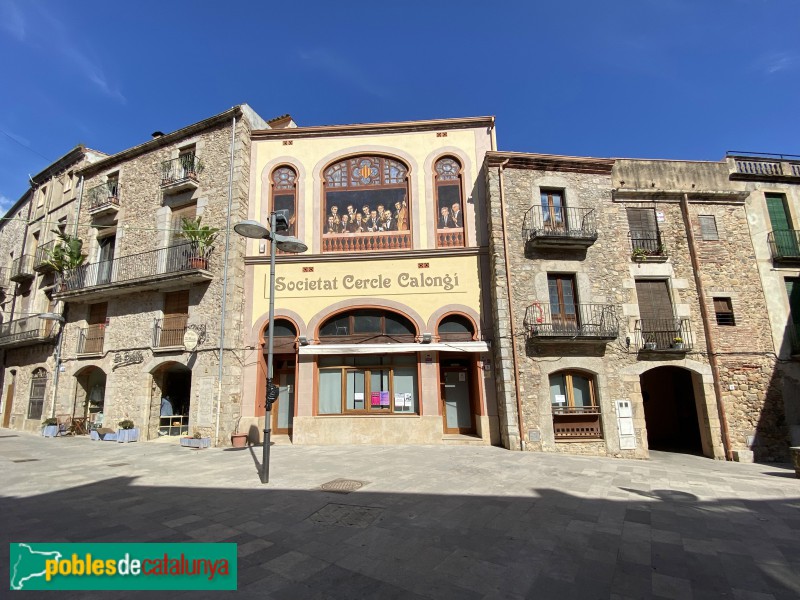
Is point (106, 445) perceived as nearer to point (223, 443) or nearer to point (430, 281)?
point (223, 443)

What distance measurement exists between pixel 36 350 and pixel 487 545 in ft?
75.8

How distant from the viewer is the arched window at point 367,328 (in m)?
13.3

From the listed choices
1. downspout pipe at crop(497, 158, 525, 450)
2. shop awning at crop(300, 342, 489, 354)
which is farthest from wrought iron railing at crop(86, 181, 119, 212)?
downspout pipe at crop(497, 158, 525, 450)

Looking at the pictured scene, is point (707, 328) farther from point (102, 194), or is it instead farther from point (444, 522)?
point (102, 194)

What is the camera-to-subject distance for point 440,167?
14625 mm

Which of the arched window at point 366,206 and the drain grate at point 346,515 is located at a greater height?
the arched window at point 366,206

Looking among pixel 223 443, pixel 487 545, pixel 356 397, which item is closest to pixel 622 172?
pixel 356 397

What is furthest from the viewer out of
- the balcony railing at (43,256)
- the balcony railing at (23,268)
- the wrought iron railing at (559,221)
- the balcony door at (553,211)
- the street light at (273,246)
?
the balcony railing at (23,268)

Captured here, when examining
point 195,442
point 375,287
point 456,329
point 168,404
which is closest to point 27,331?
point 168,404

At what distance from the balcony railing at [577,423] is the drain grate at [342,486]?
7090mm

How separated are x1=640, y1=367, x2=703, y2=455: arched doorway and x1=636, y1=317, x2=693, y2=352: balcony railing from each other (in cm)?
302

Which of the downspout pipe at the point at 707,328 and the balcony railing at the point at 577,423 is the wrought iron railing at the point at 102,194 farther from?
the downspout pipe at the point at 707,328

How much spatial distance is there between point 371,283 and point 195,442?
7.62 m

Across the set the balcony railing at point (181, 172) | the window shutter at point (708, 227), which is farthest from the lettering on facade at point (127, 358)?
the window shutter at point (708, 227)
